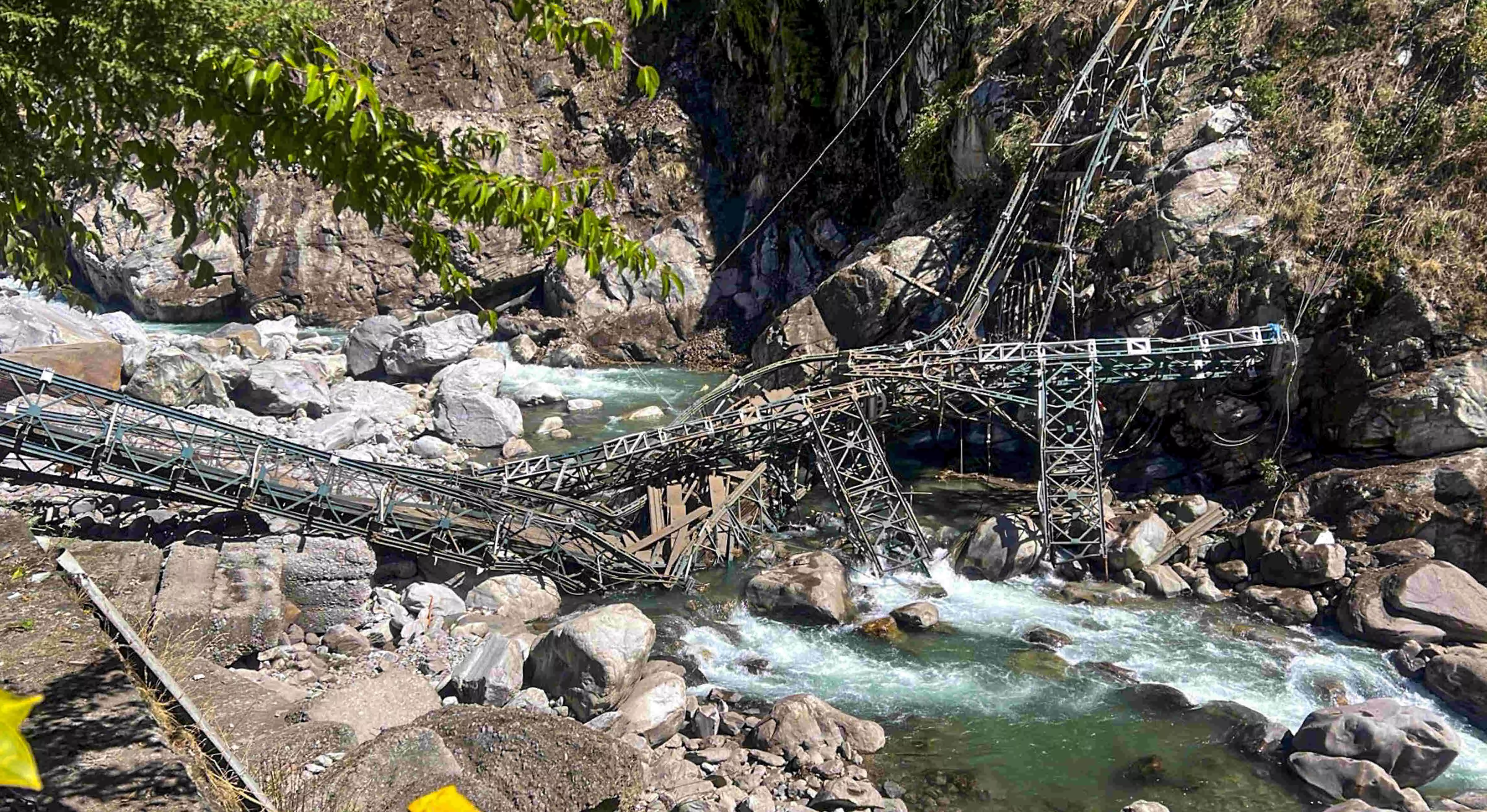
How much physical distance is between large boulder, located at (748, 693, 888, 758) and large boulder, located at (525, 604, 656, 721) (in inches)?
67.0

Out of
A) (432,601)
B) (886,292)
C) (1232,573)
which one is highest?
(886,292)

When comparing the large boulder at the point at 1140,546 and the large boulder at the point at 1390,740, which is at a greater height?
the large boulder at the point at 1140,546

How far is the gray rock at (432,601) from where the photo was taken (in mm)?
12672

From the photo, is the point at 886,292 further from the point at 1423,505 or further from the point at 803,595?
the point at 1423,505

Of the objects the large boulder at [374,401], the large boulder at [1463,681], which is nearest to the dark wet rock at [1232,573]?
the large boulder at [1463,681]

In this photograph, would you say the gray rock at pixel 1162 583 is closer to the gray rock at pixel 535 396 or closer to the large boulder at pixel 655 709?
the large boulder at pixel 655 709

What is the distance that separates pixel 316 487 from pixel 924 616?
30.0ft

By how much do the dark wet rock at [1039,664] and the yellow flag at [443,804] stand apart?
10.4 metres

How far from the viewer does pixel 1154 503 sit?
17.0m

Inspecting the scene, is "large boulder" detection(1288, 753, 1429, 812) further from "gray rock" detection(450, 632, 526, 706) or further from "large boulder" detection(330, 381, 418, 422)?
"large boulder" detection(330, 381, 418, 422)

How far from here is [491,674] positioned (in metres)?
10.5

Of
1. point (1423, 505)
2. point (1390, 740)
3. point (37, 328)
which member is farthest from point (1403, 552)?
point (37, 328)

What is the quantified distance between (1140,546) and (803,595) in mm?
5879

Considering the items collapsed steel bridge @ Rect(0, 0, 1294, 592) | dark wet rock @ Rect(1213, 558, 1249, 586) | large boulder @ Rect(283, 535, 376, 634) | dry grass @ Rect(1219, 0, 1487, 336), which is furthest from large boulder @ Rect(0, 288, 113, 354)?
dry grass @ Rect(1219, 0, 1487, 336)
